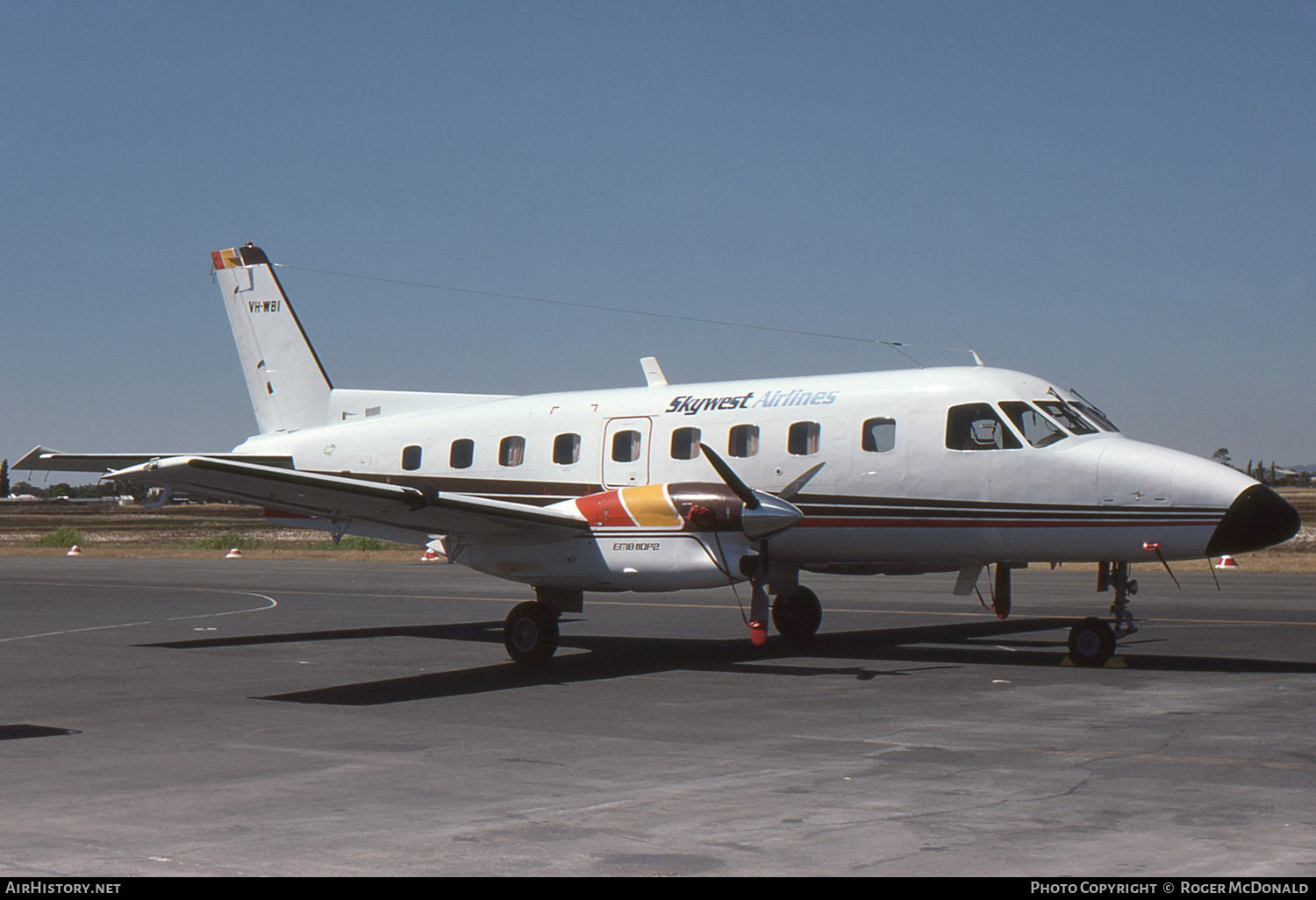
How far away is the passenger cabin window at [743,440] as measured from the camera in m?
15.8

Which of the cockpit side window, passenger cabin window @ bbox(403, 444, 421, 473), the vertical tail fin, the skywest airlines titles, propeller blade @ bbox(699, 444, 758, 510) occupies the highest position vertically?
the vertical tail fin

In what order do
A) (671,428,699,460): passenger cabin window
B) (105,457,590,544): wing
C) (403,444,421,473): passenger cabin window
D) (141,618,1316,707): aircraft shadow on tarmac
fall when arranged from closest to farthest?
1. (105,457,590,544): wing
2. (141,618,1316,707): aircraft shadow on tarmac
3. (671,428,699,460): passenger cabin window
4. (403,444,421,473): passenger cabin window

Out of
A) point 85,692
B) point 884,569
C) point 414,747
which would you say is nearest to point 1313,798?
point 414,747

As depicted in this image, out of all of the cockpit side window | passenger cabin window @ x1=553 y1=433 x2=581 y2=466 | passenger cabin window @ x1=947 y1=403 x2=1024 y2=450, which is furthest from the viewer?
passenger cabin window @ x1=553 y1=433 x2=581 y2=466

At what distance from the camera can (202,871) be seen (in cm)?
596

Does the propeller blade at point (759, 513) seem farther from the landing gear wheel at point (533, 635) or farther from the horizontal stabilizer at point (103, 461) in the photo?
the horizontal stabilizer at point (103, 461)

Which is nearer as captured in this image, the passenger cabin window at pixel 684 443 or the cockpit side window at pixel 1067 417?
the cockpit side window at pixel 1067 417

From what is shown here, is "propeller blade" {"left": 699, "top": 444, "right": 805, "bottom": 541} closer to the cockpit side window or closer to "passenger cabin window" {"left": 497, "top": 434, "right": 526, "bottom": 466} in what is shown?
the cockpit side window

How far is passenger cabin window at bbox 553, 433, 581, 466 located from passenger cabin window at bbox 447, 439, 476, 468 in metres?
1.43

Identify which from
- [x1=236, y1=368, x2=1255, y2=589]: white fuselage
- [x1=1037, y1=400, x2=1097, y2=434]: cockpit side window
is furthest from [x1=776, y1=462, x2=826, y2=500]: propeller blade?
[x1=1037, y1=400, x2=1097, y2=434]: cockpit side window

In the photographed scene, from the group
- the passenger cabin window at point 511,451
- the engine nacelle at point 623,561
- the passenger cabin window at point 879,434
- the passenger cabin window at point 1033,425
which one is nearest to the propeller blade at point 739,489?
the engine nacelle at point 623,561

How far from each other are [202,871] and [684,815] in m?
2.54

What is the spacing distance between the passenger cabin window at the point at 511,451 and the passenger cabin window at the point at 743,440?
10.3ft

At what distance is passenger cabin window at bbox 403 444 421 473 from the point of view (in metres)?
18.4
